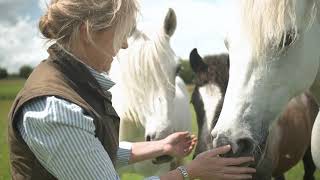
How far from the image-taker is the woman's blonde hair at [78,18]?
1623 millimetres

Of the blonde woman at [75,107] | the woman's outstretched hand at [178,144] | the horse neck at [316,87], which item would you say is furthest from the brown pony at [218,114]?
the blonde woman at [75,107]

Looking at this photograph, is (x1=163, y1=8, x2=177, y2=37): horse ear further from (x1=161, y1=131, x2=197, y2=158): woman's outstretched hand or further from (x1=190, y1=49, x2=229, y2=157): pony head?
(x1=161, y1=131, x2=197, y2=158): woman's outstretched hand

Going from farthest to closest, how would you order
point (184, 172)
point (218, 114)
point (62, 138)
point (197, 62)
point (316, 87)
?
point (197, 62) → point (218, 114) → point (316, 87) → point (184, 172) → point (62, 138)

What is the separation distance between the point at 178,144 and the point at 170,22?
75.5 inches

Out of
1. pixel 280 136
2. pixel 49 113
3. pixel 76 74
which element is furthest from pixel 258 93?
pixel 280 136

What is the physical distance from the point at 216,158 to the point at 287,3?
1.00 m

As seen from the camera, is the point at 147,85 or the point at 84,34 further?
the point at 147,85

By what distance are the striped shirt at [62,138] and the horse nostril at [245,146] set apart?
0.96 meters

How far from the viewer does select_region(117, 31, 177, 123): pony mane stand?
12.5 feet

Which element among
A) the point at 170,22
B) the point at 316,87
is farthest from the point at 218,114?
the point at 316,87

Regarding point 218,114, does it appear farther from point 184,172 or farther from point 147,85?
point 184,172

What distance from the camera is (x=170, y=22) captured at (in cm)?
423

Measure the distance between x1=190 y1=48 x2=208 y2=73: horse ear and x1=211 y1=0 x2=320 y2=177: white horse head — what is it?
2091mm

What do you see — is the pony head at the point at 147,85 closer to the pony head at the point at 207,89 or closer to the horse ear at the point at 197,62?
the pony head at the point at 207,89
